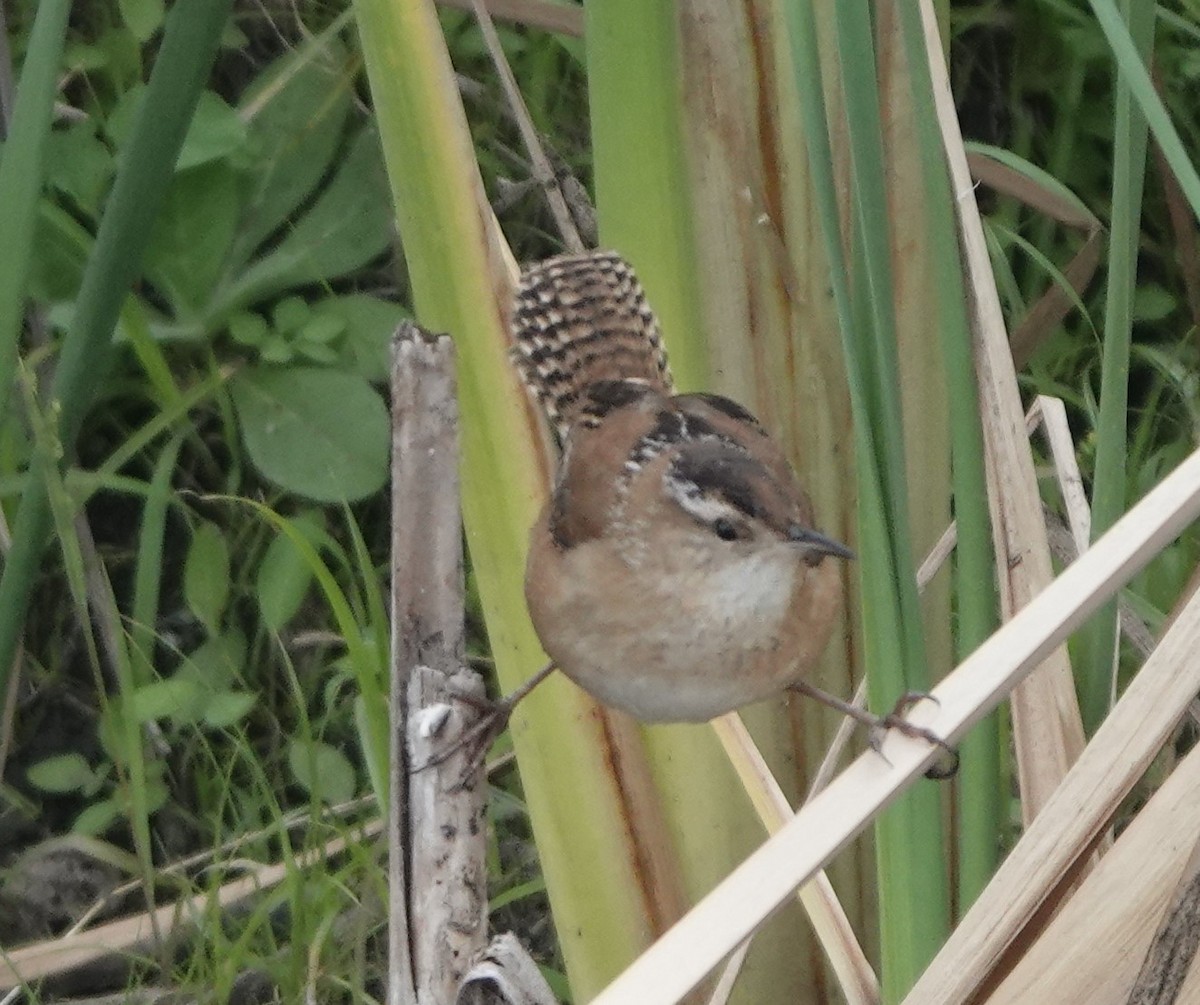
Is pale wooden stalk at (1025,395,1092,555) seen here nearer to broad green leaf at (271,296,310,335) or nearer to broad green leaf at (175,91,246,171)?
broad green leaf at (271,296,310,335)

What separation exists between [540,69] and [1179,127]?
1.07m

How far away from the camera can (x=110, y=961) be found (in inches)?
98.3

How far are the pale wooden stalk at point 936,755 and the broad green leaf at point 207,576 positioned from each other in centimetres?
155

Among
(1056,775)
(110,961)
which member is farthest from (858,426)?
(110,961)

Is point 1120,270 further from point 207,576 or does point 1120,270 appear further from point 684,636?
point 207,576

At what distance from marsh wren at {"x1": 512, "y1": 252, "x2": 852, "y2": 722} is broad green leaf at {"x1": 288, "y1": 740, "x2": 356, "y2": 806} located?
29.6 inches

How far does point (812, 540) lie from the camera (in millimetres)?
1738

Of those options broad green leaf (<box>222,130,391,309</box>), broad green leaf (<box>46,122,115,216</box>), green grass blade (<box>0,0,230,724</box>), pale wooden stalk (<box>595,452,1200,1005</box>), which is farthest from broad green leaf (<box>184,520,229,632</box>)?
pale wooden stalk (<box>595,452,1200,1005</box>)

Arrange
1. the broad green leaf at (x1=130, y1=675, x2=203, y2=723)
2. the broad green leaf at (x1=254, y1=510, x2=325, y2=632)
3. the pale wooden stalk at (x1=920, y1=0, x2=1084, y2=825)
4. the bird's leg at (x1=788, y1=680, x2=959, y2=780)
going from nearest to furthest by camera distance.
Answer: the bird's leg at (x1=788, y1=680, x2=959, y2=780), the pale wooden stalk at (x1=920, y1=0, x2=1084, y2=825), the broad green leaf at (x1=130, y1=675, x2=203, y2=723), the broad green leaf at (x1=254, y1=510, x2=325, y2=632)

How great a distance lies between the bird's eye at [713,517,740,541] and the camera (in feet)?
5.88

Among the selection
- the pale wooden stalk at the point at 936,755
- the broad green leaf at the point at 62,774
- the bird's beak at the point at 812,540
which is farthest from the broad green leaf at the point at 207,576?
the pale wooden stalk at the point at 936,755

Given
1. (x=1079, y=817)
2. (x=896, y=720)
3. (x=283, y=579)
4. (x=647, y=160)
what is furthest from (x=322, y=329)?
(x=1079, y=817)

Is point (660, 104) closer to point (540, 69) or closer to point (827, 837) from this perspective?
point (827, 837)

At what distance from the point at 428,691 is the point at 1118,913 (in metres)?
0.54
